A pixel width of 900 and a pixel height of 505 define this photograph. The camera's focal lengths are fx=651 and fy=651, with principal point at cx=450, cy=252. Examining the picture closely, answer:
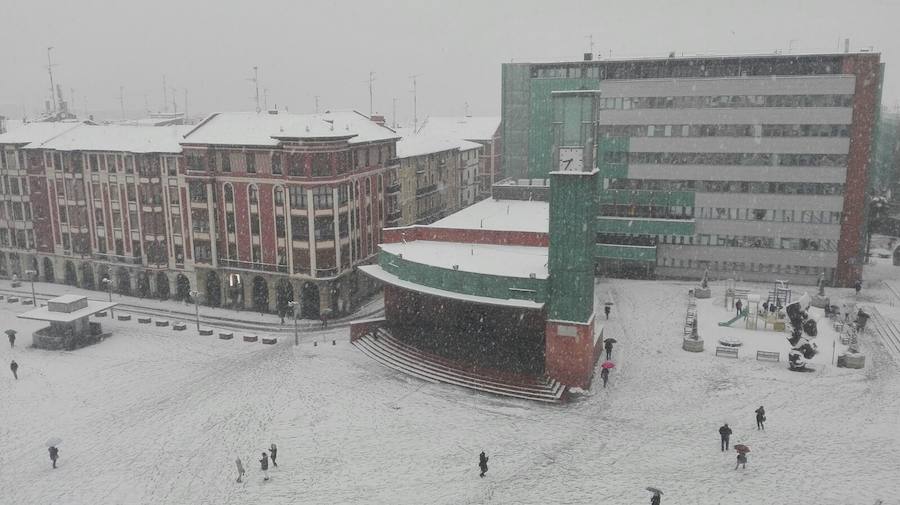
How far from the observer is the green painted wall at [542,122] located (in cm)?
7544

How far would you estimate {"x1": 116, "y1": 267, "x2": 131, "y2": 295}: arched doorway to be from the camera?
67.8 m

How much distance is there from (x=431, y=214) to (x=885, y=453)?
2362 inches

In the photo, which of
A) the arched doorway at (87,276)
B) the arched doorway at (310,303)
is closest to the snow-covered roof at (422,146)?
the arched doorway at (310,303)

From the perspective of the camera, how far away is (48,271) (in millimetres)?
72875

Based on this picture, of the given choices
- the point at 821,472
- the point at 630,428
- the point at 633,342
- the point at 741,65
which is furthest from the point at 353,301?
the point at 741,65

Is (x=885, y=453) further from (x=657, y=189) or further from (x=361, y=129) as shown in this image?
(x=361, y=129)

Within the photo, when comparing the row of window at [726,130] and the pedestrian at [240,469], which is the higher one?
the row of window at [726,130]

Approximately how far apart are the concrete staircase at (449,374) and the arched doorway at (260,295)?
15.6 meters

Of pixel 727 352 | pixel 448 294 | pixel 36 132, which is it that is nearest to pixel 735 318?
pixel 727 352

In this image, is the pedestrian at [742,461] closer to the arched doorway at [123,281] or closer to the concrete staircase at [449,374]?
the concrete staircase at [449,374]

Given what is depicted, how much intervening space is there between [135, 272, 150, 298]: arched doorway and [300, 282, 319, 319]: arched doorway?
767 inches

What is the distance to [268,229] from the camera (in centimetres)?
5797

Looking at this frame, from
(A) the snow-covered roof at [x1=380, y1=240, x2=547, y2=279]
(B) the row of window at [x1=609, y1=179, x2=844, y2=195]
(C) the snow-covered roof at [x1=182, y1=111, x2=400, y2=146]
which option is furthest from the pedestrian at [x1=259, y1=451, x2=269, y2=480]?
(B) the row of window at [x1=609, y1=179, x2=844, y2=195]

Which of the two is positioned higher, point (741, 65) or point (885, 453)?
point (741, 65)
